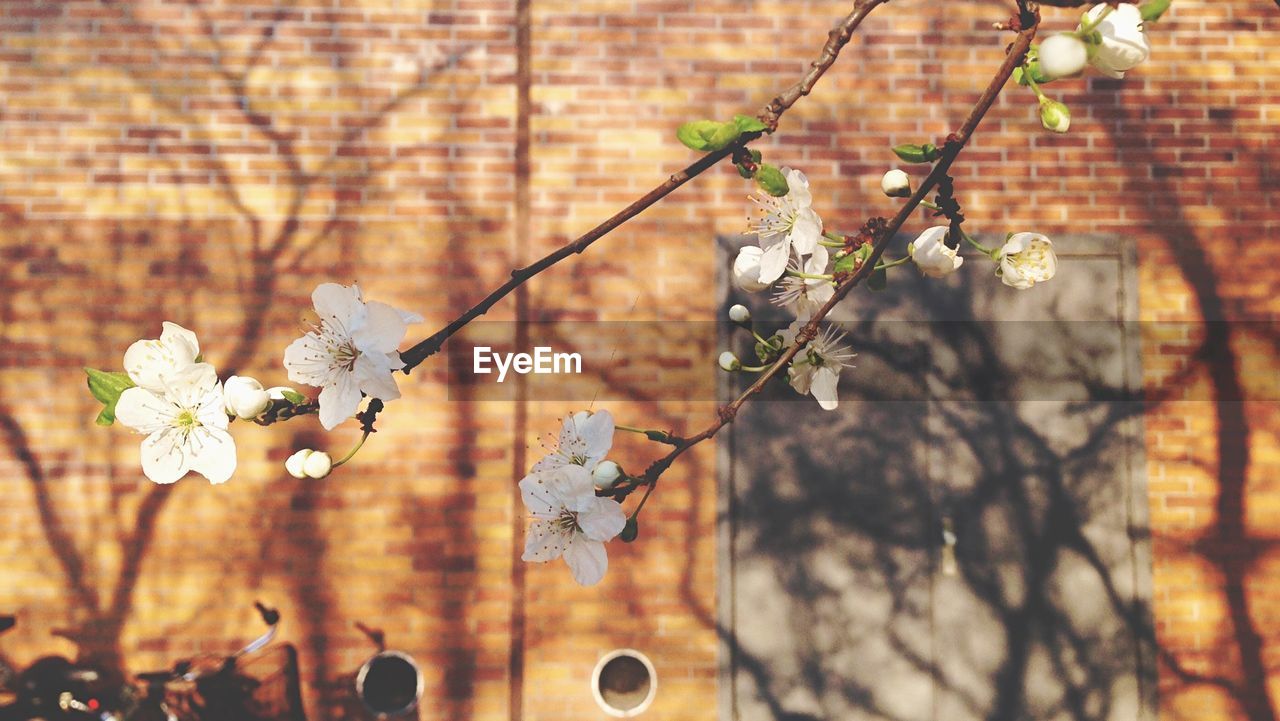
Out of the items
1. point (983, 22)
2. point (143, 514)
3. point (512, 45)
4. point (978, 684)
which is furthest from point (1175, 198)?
point (143, 514)

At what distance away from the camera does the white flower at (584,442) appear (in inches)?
44.4

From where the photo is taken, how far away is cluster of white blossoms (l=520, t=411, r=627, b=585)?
1044 mm

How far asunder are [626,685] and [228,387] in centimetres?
225

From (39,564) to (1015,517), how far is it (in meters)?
3.65

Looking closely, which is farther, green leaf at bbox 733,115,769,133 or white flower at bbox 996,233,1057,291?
white flower at bbox 996,233,1057,291

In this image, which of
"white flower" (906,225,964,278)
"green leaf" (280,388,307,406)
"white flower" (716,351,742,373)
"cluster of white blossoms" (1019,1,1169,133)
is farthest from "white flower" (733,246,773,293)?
"green leaf" (280,388,307,406)

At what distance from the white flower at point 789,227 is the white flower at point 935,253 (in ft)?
0.56

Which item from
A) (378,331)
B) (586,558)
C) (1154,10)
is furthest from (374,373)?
(1154,10)

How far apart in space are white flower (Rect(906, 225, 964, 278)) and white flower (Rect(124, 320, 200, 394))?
105cm

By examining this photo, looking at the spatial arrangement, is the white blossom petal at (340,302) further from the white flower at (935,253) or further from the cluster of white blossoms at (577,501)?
the white flower at (935,253)

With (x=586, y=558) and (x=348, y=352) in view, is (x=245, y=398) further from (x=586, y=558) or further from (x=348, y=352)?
(x=586, y=558)

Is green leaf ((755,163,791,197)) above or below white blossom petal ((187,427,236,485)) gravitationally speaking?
above

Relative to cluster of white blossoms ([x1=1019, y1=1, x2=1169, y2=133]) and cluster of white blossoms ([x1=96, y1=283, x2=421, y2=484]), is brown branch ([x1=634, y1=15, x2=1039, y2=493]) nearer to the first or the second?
cluster of white blossoms ([x1=1019, y1=1, x2=1169, y2=133])

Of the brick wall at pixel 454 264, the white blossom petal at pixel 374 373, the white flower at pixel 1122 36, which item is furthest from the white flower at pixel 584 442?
the brick wall at pixel 454 264
